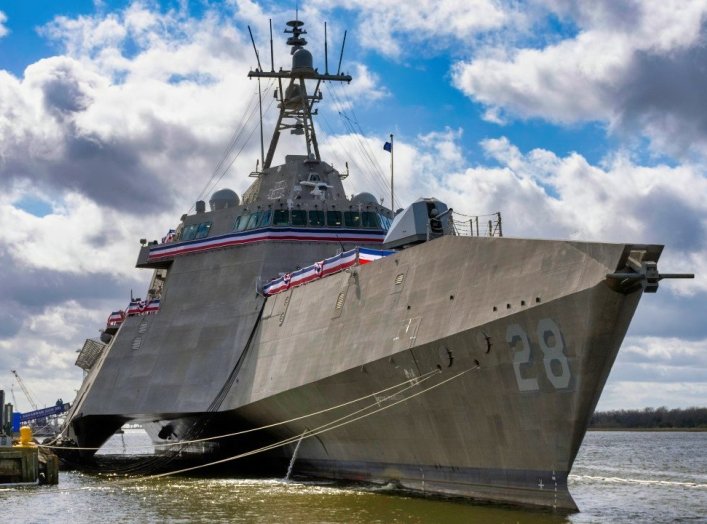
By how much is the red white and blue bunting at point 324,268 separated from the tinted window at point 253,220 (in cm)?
247

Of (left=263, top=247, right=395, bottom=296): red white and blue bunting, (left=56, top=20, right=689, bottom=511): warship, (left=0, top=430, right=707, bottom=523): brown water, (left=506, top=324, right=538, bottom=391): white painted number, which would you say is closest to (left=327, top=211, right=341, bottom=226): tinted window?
(left=56, top=20, right=689, bottom=511): warship

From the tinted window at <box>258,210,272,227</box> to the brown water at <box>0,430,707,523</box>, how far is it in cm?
782

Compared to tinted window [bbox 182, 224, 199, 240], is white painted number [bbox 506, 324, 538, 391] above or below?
below

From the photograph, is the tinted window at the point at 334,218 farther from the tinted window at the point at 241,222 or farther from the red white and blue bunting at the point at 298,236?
the tinted window at the point at 241,222

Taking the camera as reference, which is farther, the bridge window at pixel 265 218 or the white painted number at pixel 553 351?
the bridge window at pixel 265 218

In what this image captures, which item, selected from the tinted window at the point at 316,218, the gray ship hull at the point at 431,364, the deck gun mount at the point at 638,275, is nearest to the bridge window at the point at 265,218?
the gray ship hull at the point at 431,364

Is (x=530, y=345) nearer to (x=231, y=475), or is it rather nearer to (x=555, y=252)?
(x=555, y=252)

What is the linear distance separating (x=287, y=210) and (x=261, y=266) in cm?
198

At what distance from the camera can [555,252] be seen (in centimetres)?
1662

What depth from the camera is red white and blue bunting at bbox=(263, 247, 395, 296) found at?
77.4ft

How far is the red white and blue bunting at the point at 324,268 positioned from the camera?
23578 mm

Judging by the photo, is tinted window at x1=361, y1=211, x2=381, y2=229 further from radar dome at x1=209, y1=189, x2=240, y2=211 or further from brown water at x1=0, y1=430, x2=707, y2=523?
brown water at x1=0, y1=430, x2=707, y2=523

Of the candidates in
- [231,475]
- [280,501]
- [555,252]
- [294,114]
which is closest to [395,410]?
[280,501]

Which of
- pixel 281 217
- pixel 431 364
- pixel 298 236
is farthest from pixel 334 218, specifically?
pixel 431 364
